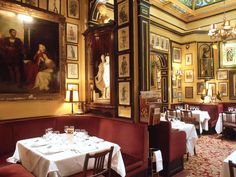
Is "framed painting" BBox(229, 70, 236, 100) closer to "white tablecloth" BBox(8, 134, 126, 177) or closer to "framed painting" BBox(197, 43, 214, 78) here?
"framed painting" BBox(197, 43, 214, 78)

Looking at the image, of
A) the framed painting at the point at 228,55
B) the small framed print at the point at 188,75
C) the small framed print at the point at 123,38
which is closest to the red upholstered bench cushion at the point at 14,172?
the small framed print at the point at 123,38

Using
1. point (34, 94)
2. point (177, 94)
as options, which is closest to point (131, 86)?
point (34, 94)

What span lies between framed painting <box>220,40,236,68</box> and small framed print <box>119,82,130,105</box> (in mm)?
6444

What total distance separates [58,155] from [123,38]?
2560mm

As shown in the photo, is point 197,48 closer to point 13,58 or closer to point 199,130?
point 199,130

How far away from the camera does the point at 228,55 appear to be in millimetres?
8859

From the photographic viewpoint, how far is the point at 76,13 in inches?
211

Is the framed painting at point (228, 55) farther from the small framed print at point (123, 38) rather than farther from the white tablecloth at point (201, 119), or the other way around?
the small framed print at point (123, 38)

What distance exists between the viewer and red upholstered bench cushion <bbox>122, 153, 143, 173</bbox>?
11.0 ft

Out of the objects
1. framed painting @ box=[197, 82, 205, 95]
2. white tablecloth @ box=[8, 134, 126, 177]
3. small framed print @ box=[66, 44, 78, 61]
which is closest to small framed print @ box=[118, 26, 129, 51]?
small framed print @ box=[66, 44, 78, 61]

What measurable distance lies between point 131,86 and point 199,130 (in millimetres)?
4525

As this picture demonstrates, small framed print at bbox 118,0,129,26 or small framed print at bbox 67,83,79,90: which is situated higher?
small framed print at bbox 118,0,129,26

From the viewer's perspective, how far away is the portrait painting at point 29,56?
163 inches

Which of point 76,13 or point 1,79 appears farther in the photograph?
point 76,13
